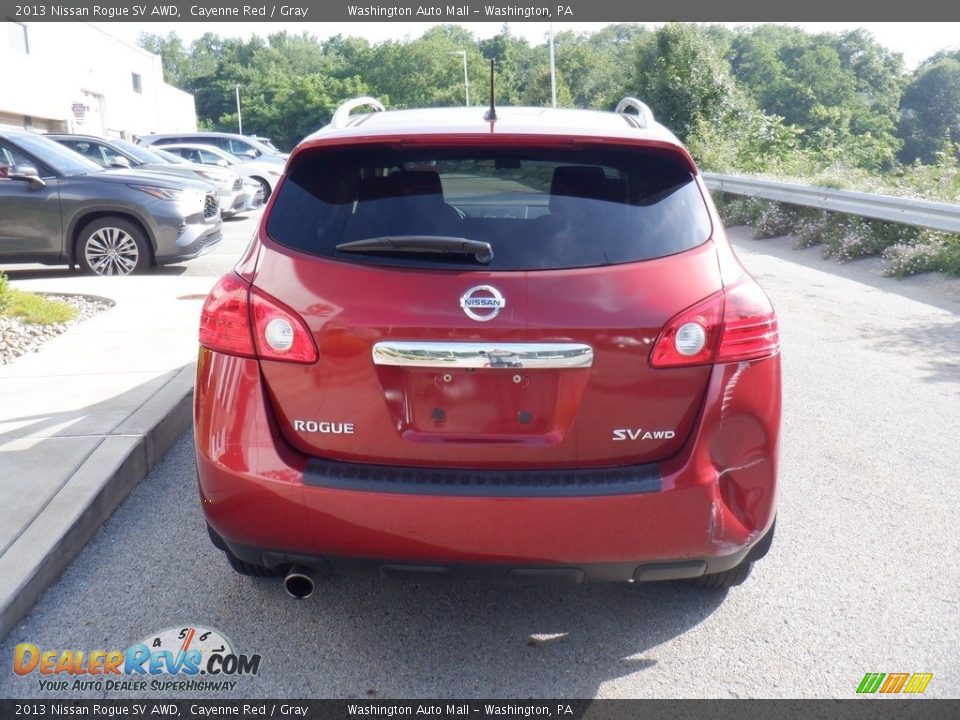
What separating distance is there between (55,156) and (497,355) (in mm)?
10375

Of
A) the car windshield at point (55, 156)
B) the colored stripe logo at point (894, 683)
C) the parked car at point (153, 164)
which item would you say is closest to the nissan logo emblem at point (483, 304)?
the colored stripe logo at point (894, 683)

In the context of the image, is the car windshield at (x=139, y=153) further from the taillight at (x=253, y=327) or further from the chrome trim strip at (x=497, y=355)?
the chrome trim strip at (x=497, y=355)

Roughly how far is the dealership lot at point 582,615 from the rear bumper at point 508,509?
1.28 feet

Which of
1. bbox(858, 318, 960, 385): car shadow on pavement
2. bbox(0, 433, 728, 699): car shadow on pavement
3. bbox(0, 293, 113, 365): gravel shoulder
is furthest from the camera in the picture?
bbox(0, 293, 113, 365): gravel shoulder

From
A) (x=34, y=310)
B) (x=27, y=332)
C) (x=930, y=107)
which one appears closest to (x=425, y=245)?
(x=27, y=332)

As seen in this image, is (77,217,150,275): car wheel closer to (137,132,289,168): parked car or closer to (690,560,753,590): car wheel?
(690,560,753,590): car wheel

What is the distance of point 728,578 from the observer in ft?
11.3

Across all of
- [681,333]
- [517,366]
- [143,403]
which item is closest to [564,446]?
[517,366]

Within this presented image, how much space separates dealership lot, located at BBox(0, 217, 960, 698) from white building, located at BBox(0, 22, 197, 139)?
30839mm

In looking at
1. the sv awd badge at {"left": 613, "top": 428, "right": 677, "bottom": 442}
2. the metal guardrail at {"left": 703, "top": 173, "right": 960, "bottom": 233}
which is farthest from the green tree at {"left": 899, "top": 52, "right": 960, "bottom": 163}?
the sv awd badge at {"left": 613, "top": 428, "right": 677, "bottom": 442}

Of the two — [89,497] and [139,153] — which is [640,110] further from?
[139,153]

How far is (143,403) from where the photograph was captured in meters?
5.56

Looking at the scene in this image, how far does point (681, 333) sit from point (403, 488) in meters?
0.96

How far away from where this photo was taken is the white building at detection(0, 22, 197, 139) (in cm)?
3875
